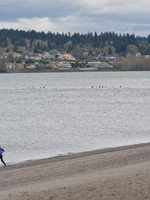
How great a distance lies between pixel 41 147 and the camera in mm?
33531

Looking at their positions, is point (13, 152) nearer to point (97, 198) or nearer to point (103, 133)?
point (103, 133)

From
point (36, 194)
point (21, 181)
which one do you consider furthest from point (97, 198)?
point (21, 181)

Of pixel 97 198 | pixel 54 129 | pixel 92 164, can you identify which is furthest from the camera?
pixel 54 129

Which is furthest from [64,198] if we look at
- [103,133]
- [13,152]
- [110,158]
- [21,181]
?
[103,133]

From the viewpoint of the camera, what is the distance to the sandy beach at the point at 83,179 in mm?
14469

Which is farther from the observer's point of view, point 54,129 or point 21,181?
point 54,129

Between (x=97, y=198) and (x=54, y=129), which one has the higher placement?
(x=97, y=198)

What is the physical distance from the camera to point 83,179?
17203 mm

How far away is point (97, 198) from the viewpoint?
45.7 feet

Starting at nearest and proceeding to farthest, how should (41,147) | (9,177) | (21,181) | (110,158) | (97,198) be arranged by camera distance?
(97,198), (21,181), (9,177), (110,158), (41,147)

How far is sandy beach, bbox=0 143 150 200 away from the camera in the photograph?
1447cm

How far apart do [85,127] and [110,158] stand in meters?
23.4

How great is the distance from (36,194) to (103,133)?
26232 millimetres

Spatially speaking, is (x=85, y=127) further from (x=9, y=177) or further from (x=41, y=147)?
(x=9, y=177)
